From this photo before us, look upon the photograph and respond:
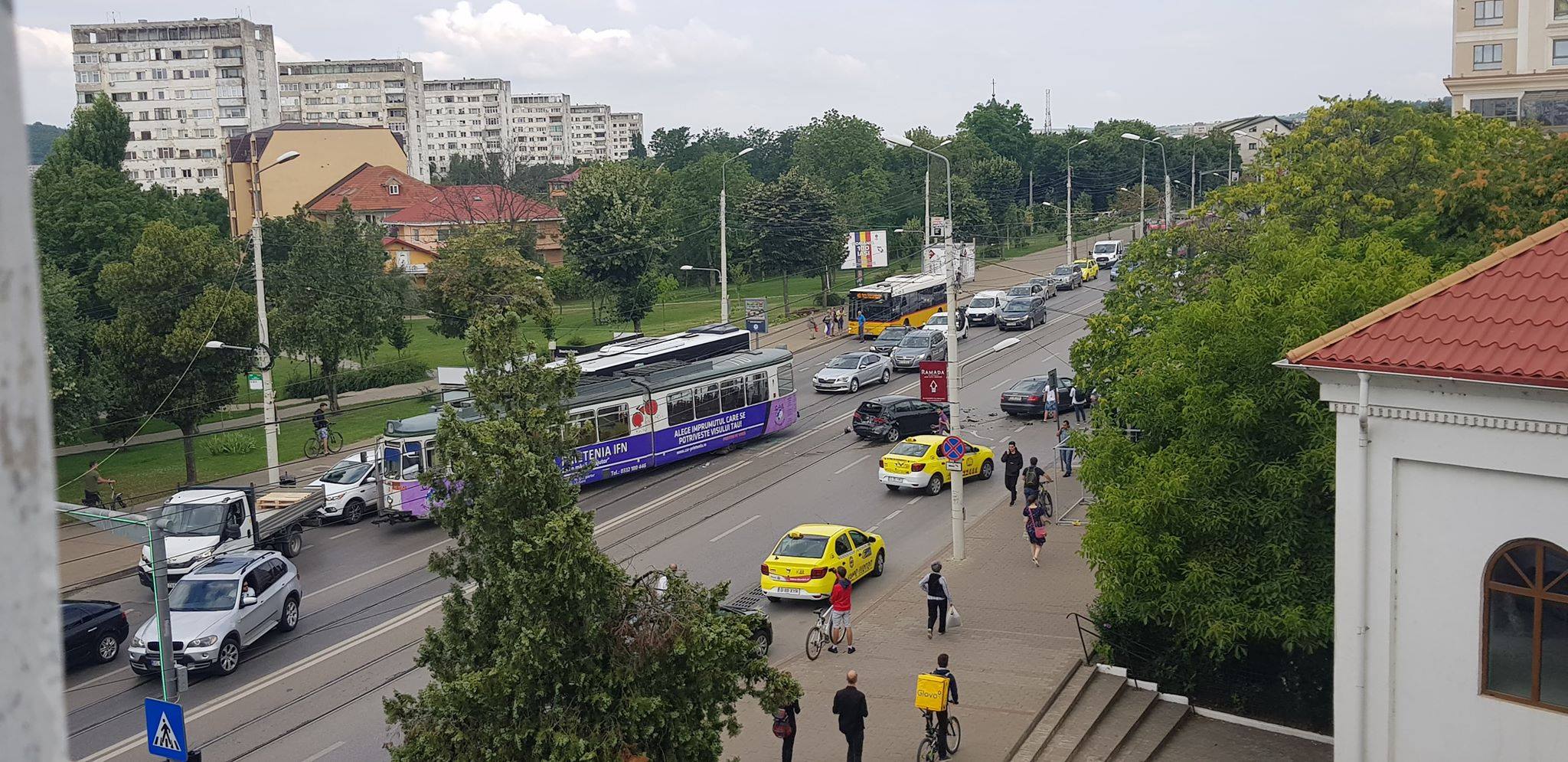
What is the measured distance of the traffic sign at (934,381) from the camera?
2525 cm

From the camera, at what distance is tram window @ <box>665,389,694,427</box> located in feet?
110

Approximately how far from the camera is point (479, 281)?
2074 inches

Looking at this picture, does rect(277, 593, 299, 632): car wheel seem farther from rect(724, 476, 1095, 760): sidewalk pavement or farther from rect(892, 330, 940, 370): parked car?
rect(892, 330, 940, 370): parked car

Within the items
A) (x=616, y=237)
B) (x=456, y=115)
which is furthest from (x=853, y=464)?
(x=456, y=115)

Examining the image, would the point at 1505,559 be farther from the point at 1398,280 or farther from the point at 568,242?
the point at 568,242

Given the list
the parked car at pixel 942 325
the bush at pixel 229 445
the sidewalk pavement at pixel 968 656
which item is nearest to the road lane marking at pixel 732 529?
the sidewalk pavement at pixel 968 656

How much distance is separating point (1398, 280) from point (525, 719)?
13.1 m

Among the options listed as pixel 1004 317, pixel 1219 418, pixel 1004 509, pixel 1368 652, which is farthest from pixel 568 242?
pixel 1368 652

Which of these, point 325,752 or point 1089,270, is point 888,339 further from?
point 325,752

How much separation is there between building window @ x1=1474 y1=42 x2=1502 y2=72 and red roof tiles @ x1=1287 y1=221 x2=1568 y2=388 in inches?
2180

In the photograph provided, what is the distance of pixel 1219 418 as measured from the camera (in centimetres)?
1727

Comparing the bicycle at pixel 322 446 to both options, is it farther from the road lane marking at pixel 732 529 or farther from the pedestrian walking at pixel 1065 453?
the pedestrian walking at pixel 1065 453

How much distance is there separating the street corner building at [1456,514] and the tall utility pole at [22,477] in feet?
41.0

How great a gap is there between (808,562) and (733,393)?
1371 cm
